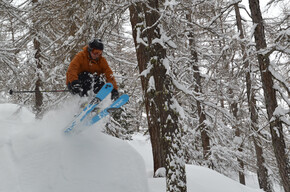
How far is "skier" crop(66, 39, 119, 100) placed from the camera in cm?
586

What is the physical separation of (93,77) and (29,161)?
244 cm

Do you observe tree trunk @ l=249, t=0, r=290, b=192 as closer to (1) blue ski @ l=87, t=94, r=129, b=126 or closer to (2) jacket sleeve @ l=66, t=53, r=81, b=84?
(1) blue ski @ l=87, t=94, r=129, b=126

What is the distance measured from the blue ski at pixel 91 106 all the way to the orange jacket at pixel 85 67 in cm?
66

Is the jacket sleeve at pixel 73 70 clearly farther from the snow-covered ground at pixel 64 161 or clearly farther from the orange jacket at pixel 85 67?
the snow-covered ground at pixel 64 161

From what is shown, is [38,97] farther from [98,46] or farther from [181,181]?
[181,181]

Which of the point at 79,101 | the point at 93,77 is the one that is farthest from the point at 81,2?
the point at 79,101

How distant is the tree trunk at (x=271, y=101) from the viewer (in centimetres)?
745

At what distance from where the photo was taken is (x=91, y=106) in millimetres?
5883

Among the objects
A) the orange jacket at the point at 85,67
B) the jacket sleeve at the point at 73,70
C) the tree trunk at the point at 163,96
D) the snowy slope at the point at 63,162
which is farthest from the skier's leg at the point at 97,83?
the tree trunk at the point at 163,96

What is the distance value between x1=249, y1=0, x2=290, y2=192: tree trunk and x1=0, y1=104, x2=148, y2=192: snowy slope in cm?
435

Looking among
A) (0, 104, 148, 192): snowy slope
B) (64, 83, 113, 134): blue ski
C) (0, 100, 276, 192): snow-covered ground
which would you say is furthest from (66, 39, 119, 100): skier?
(0, 104, 148, 192): snowy slope

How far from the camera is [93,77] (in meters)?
6.37

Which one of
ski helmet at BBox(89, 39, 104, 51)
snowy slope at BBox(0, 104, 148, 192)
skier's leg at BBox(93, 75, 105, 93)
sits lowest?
snowy slope at BBox(0, 104, 148, 192)

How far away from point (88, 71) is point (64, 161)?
7.52 feet
